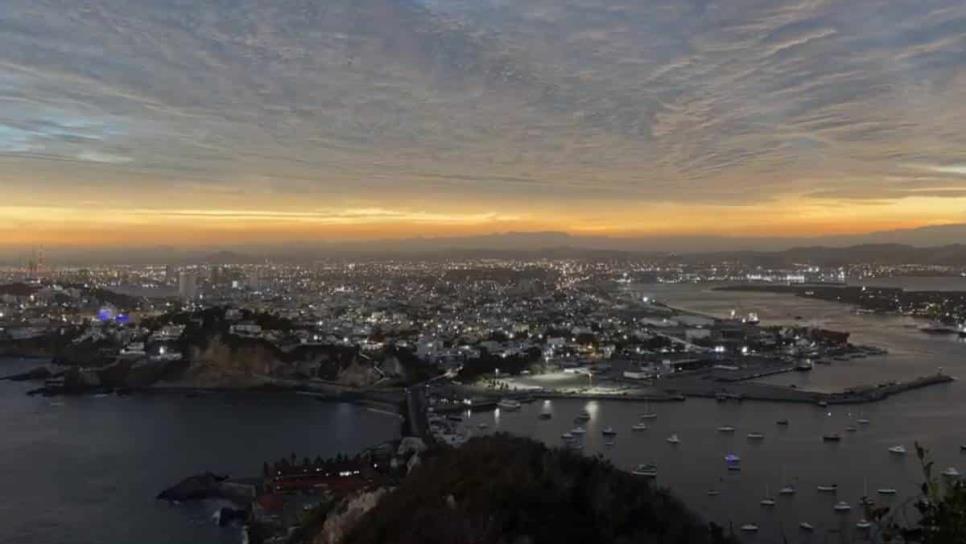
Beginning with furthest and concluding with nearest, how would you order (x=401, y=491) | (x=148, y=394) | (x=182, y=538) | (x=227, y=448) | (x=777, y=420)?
(x=148, y=394)
(x=777, y=420)
(x=227, y=448)
(x=182, y=538)
(x=401, y=491)

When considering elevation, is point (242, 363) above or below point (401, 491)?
A: below

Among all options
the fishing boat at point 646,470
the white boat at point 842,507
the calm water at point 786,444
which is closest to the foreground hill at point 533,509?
the calm water at point 786,444

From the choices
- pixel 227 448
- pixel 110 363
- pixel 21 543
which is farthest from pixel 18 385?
pixel 21 543

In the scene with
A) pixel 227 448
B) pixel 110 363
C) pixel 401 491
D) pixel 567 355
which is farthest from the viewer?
pixel 567 355

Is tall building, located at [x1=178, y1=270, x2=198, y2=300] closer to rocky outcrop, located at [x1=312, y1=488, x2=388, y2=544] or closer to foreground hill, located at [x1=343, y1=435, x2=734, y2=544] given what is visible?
rocky outcrop, located at [x1=312, y1=488, x2=388, y2=544]

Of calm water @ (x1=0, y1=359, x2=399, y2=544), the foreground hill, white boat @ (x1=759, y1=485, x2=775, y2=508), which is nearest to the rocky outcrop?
the foreground hill

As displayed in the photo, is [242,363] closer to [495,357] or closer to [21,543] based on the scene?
[495,357]

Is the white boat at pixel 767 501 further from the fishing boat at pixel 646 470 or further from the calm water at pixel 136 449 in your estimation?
the calm water at pixel 136 449
